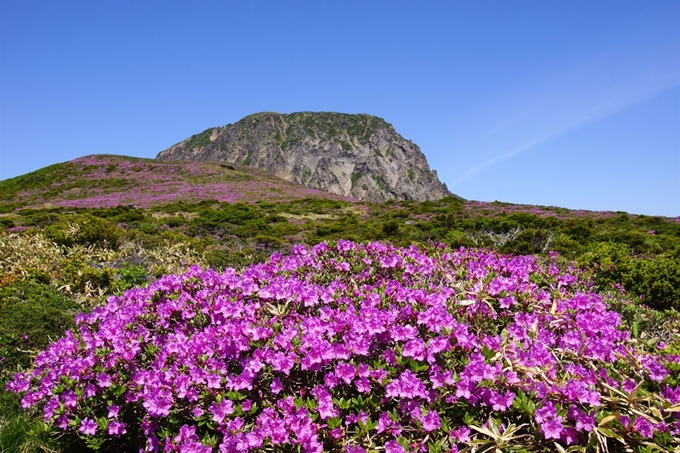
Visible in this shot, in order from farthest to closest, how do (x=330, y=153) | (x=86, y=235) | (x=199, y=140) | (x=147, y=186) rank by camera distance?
(x=199, y=140) < (x=330, y=153) < (x=147, y=186) < (x=86, y=235)

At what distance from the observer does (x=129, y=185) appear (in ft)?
143

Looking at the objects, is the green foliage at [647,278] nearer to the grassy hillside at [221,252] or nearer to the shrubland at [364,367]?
the grassy hillside at [221,252]

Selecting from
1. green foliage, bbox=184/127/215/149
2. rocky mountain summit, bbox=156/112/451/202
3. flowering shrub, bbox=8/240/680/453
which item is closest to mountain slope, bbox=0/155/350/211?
flowering shrub, bbox=8/240/680/453

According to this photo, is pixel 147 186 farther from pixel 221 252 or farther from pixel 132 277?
pixel 132 277

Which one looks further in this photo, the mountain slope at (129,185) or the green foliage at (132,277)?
the mountain slope at (129,185)

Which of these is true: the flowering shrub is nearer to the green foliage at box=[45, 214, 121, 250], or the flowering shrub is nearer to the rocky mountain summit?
the green foliage at box=[45, 214, 121, 250]

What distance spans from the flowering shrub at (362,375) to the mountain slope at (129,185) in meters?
32.7

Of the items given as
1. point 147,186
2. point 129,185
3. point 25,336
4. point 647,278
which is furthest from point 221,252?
point 129,185

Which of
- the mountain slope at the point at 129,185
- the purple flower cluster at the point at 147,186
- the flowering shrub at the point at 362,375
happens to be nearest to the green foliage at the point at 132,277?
the flowering shrub at the point at 362,375

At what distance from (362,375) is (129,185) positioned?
1866 inches

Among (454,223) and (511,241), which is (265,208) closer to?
(454,223)

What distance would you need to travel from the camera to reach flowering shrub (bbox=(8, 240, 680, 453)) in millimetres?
2275

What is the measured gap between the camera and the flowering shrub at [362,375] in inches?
89.6

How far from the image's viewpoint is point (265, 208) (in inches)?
1197
